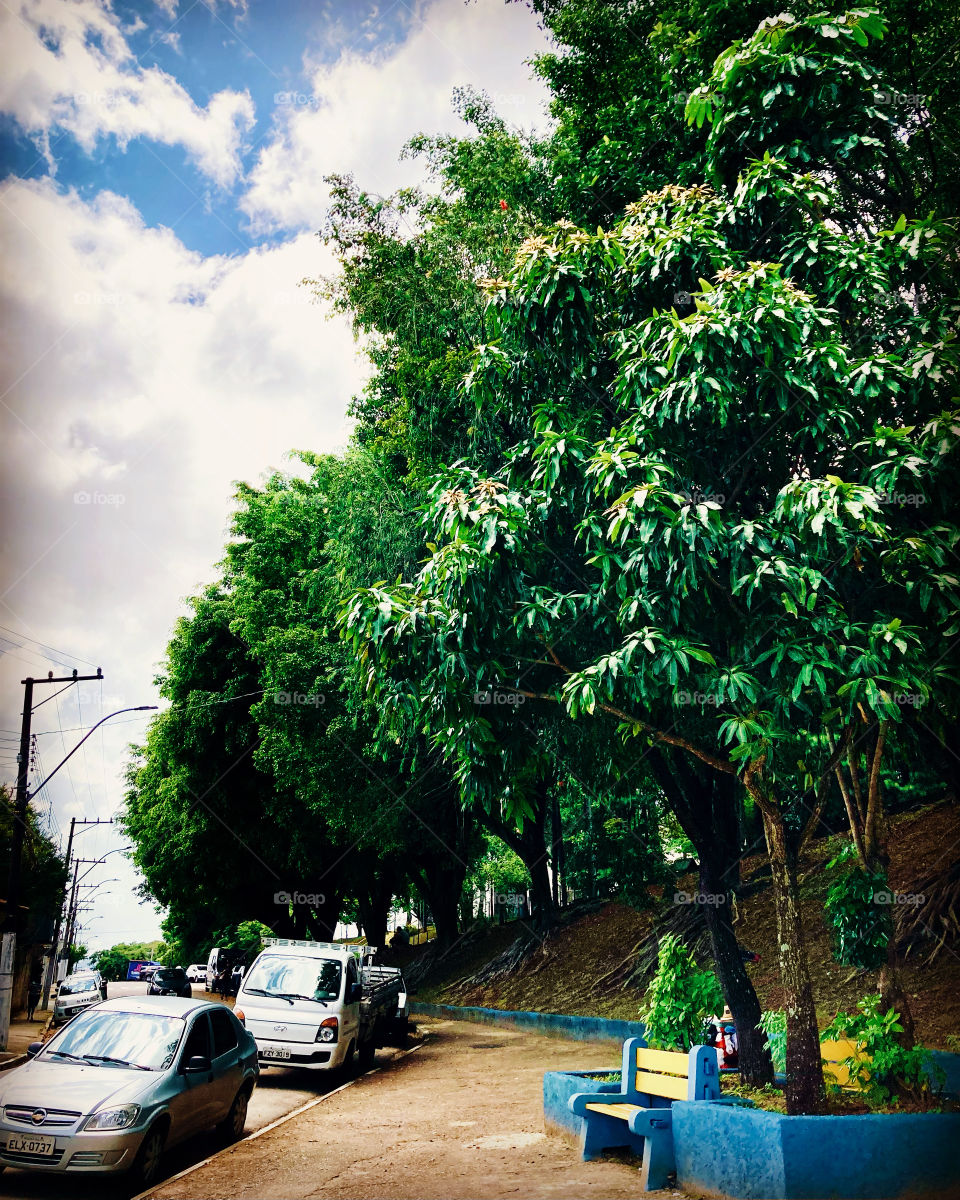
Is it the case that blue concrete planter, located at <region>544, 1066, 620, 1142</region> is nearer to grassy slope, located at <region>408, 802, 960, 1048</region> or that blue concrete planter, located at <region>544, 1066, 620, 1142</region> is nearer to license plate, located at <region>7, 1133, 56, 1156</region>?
license plate, located at <region>7, 1133, 56, 1156</region>

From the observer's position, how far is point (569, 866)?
1047 inches

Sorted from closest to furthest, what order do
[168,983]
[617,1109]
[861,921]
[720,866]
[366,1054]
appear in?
[617,1109]
[861,921]
[720,866]
[366,1054]
[168,983]

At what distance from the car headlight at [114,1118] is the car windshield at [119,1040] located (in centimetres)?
78

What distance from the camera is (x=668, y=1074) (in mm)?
7422

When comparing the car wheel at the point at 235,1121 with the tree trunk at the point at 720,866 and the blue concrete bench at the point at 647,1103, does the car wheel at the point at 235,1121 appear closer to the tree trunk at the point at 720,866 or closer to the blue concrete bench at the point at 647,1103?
the blue concrete bench at the point at 647,1103

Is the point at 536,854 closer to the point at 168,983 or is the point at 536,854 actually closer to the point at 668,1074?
the point at 168,983

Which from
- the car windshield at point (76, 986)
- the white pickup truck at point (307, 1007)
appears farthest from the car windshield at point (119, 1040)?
the car windshield at point (76, 986)

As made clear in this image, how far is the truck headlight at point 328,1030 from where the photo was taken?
13.3m

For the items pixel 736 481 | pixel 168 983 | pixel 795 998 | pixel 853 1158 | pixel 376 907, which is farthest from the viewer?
pixel 376 907

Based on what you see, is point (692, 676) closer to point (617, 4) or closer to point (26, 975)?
point (617, 4)

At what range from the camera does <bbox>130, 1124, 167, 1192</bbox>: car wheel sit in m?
7.44

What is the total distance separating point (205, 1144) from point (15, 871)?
396 inches

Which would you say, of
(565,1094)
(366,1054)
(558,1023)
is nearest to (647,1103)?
(565,1094)

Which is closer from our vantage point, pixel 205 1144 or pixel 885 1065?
pixel 885 1065
